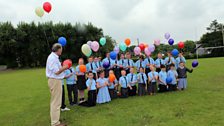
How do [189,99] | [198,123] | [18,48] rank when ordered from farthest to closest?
[18,48] < [189,99] < [198,123]

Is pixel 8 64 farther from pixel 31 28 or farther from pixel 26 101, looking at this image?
pixel 26 101

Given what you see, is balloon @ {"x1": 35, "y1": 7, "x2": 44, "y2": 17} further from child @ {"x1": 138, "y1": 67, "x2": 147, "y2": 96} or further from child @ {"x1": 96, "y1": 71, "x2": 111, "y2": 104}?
child @ {"x1": 138, "y1": 67, "x2": 147, "y2": 96}

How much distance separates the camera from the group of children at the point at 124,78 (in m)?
7.30

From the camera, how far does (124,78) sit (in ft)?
27.0

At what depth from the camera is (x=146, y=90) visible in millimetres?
8445

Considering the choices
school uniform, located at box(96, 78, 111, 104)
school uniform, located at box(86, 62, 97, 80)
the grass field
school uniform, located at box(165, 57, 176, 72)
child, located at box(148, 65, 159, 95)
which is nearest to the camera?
the grass field

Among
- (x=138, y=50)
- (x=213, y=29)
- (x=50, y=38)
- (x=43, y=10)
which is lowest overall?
(x=138, y=50)

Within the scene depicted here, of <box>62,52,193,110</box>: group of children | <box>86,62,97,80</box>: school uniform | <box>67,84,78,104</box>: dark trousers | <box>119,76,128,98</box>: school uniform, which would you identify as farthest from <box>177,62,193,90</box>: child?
<box>67,84,78,104</box>: dark trousers

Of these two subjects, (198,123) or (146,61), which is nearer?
(198,123)

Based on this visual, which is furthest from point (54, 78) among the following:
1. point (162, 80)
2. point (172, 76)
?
point (172, 76)

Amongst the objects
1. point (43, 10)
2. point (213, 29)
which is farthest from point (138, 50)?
point (213, 29)

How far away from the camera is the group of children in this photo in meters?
7.30

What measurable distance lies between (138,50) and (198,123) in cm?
481

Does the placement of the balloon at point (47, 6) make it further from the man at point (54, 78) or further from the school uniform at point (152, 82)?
the school uniform at point (152, 82)
